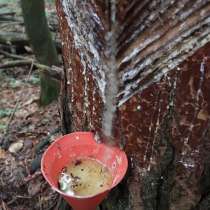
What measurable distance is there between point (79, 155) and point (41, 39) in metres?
2.55

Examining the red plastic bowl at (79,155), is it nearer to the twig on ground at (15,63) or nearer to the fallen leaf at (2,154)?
the fallen leaf at (2,154)

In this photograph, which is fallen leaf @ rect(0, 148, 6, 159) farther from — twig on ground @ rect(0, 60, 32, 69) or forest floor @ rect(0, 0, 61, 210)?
twig on ground @ rect(0, 60, 32, 69)

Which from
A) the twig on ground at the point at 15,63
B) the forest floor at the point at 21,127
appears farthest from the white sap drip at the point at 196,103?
the twig on ground at the point at 15,63

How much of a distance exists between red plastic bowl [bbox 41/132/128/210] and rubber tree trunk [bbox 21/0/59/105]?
95.7 inches

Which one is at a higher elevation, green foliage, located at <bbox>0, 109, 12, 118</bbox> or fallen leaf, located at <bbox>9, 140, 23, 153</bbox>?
fallen leaf, located at <bbox>9, 140, 23, 153</bbox>

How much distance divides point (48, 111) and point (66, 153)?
2321mm

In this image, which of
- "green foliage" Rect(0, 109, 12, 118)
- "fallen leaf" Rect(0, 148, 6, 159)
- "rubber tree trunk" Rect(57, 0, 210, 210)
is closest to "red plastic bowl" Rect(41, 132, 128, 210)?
"rubber tree trunk" Rect(57, 0, 210, 210)

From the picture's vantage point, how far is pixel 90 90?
72.0 inches

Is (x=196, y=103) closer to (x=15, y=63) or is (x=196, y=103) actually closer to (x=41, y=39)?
(x=41, y=39)

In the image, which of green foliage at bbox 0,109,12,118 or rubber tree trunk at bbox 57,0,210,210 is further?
green foliage at bbox 0,109,12,118

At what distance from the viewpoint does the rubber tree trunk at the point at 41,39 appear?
404 cm

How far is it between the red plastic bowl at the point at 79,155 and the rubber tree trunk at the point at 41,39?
2.43 metres

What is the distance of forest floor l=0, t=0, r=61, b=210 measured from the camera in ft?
8.98

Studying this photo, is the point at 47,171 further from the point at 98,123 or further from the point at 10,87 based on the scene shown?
the point at 10,87
